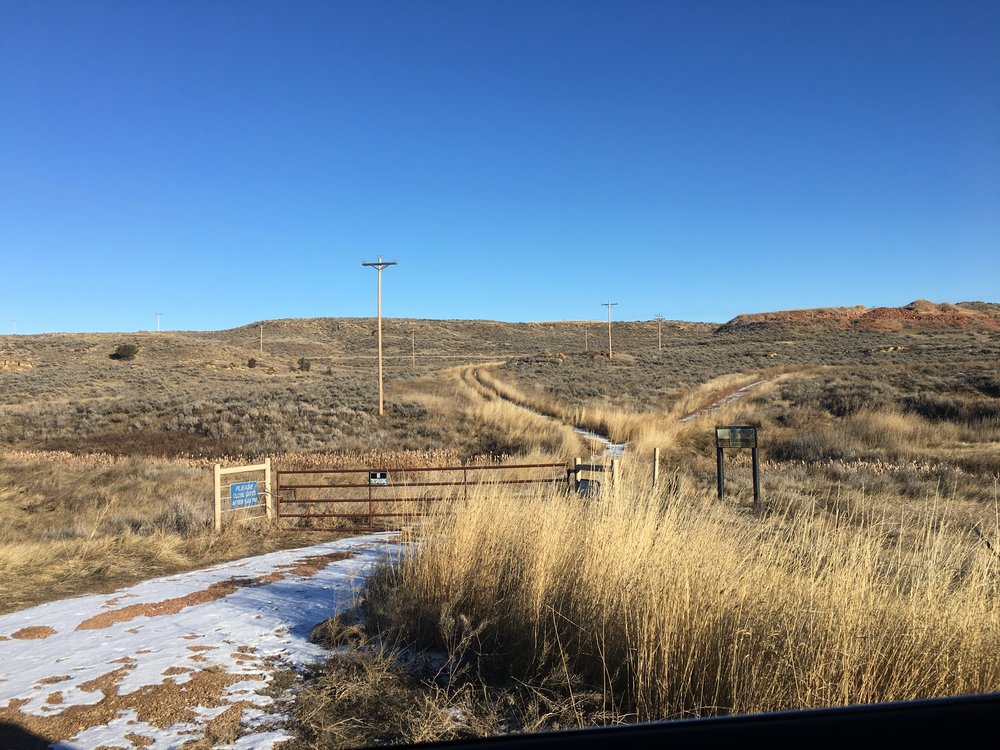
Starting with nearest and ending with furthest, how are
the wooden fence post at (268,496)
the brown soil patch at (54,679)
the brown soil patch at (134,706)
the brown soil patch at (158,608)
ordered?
the brown soil patch at (134,706)
the brown soil patch at (54,679)
the brown soil patch at (158,608)
the wooden fence post at (268,496)

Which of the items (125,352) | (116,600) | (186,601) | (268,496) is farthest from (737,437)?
(125,352)

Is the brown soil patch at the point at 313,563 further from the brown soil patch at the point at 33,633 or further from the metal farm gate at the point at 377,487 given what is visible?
the metal farm gate at the point at 377,487

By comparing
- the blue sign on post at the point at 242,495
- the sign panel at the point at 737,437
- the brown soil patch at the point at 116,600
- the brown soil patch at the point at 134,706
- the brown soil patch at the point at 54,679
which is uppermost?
the sign panel at the point at 737,437

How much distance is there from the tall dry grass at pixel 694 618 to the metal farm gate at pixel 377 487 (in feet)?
21.9

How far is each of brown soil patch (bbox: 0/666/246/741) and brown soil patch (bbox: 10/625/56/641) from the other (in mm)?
1653

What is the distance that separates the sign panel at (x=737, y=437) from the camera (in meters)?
11.3

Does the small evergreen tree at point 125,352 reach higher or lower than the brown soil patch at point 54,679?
higher

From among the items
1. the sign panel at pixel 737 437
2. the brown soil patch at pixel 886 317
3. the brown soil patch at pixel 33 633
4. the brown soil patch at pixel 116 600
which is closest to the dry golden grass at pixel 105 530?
the brown soil patch at pixel 116 600

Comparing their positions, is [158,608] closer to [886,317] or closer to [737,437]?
[737,437]

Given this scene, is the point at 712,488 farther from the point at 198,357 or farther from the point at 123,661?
the point at 198,357

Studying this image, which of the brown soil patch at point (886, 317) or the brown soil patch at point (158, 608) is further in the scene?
the brown soil patch at point (886, 317)

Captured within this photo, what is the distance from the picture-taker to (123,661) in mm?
4863

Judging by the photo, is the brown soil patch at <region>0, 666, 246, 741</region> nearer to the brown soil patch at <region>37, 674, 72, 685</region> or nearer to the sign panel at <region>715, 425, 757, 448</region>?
the brown soil patch at <region>37, 674, 72, 685</region>

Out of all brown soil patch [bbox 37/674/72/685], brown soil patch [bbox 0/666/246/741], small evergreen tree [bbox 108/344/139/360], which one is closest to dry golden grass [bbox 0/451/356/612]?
brown soil patch [bbox 37/674/72/685]
